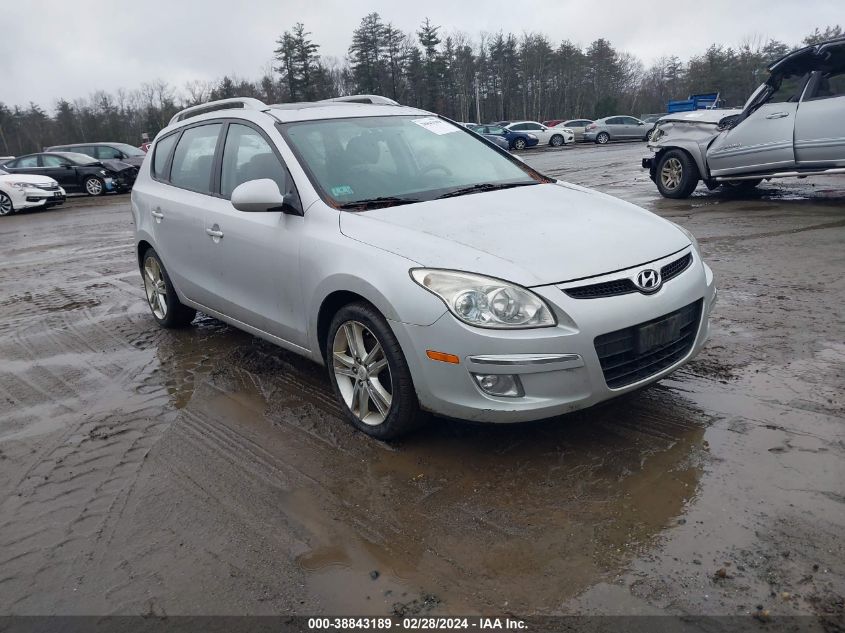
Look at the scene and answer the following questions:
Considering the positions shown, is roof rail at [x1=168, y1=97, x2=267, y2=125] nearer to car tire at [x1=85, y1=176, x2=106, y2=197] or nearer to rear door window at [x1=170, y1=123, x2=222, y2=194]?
rear door window at [x1=170, y1=123, x2=222, y2=194]

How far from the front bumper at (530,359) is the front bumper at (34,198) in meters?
17.9

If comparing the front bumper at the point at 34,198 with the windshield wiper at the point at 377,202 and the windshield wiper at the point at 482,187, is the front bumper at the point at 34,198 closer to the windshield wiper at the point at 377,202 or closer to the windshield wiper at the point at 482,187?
the windshield wiper at the point at 377,202

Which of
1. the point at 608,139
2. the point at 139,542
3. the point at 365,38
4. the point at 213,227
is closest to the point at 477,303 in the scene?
the point at 139,542

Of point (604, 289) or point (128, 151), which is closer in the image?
point (604, 289)

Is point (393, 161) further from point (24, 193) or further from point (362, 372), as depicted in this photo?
point (24, 193)

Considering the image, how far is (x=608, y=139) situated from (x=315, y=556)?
130ft

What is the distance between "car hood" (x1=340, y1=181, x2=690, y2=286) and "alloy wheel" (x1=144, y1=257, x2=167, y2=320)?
2808 millimetres

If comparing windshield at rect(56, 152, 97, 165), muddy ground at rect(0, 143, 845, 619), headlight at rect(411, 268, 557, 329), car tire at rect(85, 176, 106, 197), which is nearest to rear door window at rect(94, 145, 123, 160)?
windshield at rect(56, 152, 97, 165)

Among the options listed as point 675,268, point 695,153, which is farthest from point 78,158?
point 675,268

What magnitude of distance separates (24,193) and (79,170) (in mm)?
4367

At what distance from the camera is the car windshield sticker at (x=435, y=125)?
15.4ft

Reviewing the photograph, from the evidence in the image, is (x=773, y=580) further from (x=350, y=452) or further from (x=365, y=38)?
(x=365, y=38)

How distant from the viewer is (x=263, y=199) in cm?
376

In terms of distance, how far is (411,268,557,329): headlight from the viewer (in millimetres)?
2949
